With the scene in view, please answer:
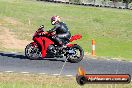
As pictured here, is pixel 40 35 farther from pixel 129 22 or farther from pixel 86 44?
pixel 129 22

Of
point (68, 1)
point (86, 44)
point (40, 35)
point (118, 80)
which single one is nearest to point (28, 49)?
point (40, 35)

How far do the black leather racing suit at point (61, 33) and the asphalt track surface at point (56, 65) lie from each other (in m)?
0.86

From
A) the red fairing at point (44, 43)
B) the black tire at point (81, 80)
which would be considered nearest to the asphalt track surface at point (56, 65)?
the red fairing at point (44, 43)

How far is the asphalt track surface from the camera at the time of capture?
51.8 feet

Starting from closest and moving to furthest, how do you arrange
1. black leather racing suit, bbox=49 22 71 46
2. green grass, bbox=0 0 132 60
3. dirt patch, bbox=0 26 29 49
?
black leather racing suit, bbox=49 22 71 46 → dirt patch, bbox=0 26 29 49 → green grass, bbox=0 0 132 60

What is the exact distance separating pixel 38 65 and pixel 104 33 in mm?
27785

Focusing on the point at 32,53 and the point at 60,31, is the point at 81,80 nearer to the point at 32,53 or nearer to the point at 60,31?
the point at 60,31

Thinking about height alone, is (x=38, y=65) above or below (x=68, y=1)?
above

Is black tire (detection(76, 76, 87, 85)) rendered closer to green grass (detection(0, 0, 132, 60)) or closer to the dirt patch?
the dirt patch

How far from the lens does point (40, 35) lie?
1834 cm

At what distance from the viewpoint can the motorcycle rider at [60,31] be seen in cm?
1767

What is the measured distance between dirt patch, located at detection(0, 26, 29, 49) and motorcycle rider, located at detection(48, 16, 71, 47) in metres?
8.71

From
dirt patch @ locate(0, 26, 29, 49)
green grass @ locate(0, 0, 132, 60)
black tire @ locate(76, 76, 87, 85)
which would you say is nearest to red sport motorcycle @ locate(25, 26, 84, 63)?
dirt patch @ locate(0, 26, 29, 49)

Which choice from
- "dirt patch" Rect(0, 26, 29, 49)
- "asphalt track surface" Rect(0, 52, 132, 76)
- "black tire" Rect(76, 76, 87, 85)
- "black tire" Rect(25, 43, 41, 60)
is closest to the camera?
"black tire" Rect(76, 76, 87, 85)
